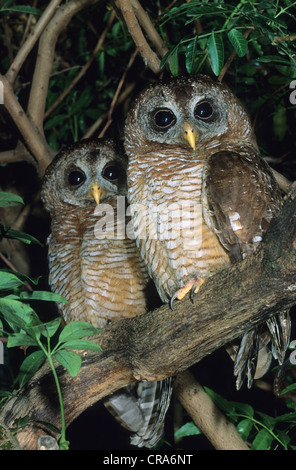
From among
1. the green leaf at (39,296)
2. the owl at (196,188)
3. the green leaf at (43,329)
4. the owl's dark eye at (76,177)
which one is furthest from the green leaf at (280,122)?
the green leaf at (43,329)

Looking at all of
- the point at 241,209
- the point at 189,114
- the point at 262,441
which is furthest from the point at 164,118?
the point at 262,441

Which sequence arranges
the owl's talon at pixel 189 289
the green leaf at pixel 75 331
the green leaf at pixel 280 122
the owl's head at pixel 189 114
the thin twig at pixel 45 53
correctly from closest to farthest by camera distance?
the green leaf at pixel 75 331 → the owl's talon at pixel 189 289 → the owl's head at pixel 189 114 → the thin twig at pixel 45 53 → the green leaf at pixel 280 122

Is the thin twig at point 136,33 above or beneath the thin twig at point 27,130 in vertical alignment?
above

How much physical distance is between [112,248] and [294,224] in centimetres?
158

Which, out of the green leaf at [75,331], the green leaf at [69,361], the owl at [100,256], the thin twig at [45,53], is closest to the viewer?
the green leaf at [69,361]

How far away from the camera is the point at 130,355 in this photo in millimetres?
2203

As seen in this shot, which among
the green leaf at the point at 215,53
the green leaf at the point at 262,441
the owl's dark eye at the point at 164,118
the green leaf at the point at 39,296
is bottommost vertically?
the green leaf at the point at 262,441

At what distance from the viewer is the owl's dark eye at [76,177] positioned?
3.38 metres

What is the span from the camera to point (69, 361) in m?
Answer: 1.67

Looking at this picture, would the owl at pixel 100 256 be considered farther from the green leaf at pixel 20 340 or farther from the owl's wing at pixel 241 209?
the green leaf at pixel 20 340

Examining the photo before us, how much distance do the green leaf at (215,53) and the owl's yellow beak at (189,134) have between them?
381 mm

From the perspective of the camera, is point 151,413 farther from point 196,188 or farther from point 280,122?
point 280,122

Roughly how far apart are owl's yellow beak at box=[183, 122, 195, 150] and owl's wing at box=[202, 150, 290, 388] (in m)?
0.16
